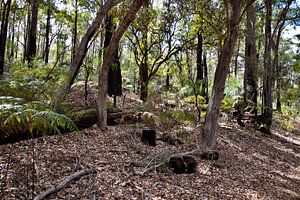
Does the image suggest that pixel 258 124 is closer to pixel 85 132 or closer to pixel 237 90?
pixel 237 90

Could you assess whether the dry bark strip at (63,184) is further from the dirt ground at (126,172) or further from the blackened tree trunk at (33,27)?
the blackened tree trunk at (33,27)

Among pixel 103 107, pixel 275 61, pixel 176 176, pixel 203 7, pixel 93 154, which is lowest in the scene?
pixel 176 176

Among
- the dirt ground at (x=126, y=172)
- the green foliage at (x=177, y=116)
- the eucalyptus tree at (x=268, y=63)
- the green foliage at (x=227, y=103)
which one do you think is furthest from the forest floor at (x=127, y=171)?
the eucalyptus tree at (x=268, y=63)

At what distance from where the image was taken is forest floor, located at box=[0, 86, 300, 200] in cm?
339

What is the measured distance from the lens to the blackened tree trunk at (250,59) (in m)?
9.92

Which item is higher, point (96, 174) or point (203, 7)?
point (203, 7)

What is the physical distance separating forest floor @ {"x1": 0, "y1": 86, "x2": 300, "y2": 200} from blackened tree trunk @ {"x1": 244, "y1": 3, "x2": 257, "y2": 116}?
3.92m

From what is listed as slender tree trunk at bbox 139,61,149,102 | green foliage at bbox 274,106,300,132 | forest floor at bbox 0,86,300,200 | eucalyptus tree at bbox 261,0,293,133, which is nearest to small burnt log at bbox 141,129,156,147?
forest floor at bbox 0,86,300,200

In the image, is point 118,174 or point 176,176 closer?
point 118,174

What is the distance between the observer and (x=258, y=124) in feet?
35.3

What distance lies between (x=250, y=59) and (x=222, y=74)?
4.15 meters

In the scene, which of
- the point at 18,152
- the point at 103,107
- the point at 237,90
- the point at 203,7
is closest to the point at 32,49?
the point at 103,107

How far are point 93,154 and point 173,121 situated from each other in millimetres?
4102

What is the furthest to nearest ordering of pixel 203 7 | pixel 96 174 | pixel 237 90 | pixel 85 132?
pixel 237 90 → pixel 203 7 → pixel 85 132 → pixel 96 174
